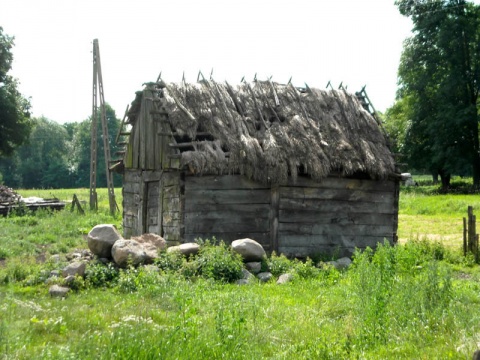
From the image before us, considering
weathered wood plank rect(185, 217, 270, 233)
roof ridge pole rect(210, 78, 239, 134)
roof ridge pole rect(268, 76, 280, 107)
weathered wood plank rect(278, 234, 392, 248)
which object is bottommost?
weathered wood plank rect(278, 234, 392, 248)

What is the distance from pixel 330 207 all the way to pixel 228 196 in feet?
9.11

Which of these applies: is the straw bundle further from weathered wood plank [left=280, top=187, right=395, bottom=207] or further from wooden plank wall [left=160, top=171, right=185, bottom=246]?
wooden plank wall [left=160, top=171, right=185, bottom=246]

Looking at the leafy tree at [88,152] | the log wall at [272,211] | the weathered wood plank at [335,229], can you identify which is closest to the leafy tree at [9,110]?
the log wall at [272,211]

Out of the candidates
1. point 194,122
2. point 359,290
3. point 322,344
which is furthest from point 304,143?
point 322,344

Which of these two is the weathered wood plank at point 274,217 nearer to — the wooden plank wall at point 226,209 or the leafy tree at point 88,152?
the wooden plank wall at point 226,209

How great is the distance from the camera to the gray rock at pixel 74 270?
10430 millimetres

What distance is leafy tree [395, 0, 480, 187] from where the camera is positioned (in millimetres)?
39719

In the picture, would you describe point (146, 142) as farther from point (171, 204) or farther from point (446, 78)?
point (446, 78)

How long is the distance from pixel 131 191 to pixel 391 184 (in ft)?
23.6

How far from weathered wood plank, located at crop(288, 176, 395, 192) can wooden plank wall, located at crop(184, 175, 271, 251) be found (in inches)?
37.0

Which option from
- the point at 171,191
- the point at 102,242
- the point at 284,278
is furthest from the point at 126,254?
A: the point at 171,191

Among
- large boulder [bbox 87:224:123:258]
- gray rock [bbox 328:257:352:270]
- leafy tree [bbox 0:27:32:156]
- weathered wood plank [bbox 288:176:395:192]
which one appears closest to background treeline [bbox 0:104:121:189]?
leafy tree [bbox 0:27:32:156]

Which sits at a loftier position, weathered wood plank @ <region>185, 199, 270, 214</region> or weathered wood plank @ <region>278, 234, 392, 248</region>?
weathered wood plank @ <region>185, 199, 270, 214</region>

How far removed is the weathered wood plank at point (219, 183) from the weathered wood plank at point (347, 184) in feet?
3.28
